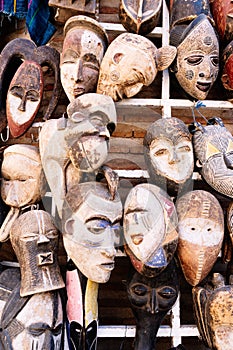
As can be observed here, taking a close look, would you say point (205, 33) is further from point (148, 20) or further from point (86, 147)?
point (86, 147)

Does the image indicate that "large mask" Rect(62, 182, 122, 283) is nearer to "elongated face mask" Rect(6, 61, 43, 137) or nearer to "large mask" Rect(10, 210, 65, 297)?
"large mask" Rect(10, 210, 65, 297)

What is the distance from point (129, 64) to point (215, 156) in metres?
0.58

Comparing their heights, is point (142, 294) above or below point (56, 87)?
below

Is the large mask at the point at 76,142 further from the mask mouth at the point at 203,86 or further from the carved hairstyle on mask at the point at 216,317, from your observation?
the carved hairstyle on mask at the point at 216,317

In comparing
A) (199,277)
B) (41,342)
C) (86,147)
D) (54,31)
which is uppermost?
(54,31)

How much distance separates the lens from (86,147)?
2.24m

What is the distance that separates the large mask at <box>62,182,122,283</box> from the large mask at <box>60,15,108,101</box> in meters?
0.57

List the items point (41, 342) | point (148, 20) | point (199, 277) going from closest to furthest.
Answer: point (41, 342) < point (199, 277) < point (148, 20)

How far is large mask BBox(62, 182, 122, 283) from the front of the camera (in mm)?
2174

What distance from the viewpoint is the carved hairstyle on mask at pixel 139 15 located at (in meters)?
2.57

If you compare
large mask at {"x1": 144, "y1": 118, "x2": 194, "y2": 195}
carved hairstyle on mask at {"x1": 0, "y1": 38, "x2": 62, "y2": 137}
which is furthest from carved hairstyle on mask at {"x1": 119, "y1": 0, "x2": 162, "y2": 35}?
large mask at {"x1": 144, "y1": 118, "x2": 194, "y2": 195}

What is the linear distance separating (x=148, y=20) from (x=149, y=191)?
2.89 feet

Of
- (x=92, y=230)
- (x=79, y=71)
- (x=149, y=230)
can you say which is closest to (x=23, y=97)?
(x=79, y=71)

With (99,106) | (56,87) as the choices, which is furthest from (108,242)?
(56,87)
